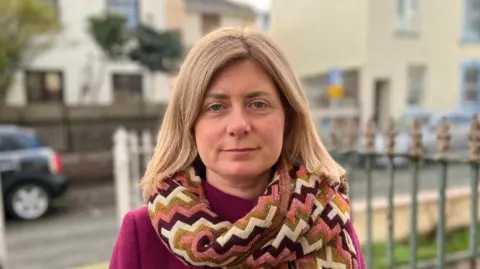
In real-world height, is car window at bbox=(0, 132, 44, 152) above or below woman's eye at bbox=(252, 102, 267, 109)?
below

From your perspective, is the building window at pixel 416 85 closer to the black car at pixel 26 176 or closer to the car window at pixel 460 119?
the car window at pixel 460 119

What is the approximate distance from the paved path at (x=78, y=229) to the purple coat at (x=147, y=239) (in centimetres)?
312

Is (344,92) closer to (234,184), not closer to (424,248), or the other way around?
(424,248)

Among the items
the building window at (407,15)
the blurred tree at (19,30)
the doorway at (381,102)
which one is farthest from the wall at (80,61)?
the building window at (407,15)

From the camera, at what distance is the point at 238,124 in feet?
3.39

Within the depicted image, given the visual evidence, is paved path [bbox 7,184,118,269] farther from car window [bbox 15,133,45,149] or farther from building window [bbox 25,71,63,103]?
building window [bbox 25,71,63,103]

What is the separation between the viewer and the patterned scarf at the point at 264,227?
1.02 metres

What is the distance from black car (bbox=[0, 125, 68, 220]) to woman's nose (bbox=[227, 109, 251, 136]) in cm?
654

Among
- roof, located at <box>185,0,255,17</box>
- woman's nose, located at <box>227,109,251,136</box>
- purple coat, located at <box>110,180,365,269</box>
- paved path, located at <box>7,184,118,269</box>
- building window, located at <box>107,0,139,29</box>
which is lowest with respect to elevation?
paved path, located at <box>7,184,118,269</box>

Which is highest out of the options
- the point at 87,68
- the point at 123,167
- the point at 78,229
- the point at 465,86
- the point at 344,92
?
the point at 87,68

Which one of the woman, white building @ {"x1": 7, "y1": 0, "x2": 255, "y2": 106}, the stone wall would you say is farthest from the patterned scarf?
white building @ {"x1": 7, "y1": 0, "x2": 255, "y2": 106}

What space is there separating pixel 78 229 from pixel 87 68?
25.5ft

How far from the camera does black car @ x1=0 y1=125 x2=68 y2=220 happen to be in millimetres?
6707

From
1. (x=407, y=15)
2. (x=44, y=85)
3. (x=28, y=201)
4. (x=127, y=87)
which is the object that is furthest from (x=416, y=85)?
(x=28, y=201)
